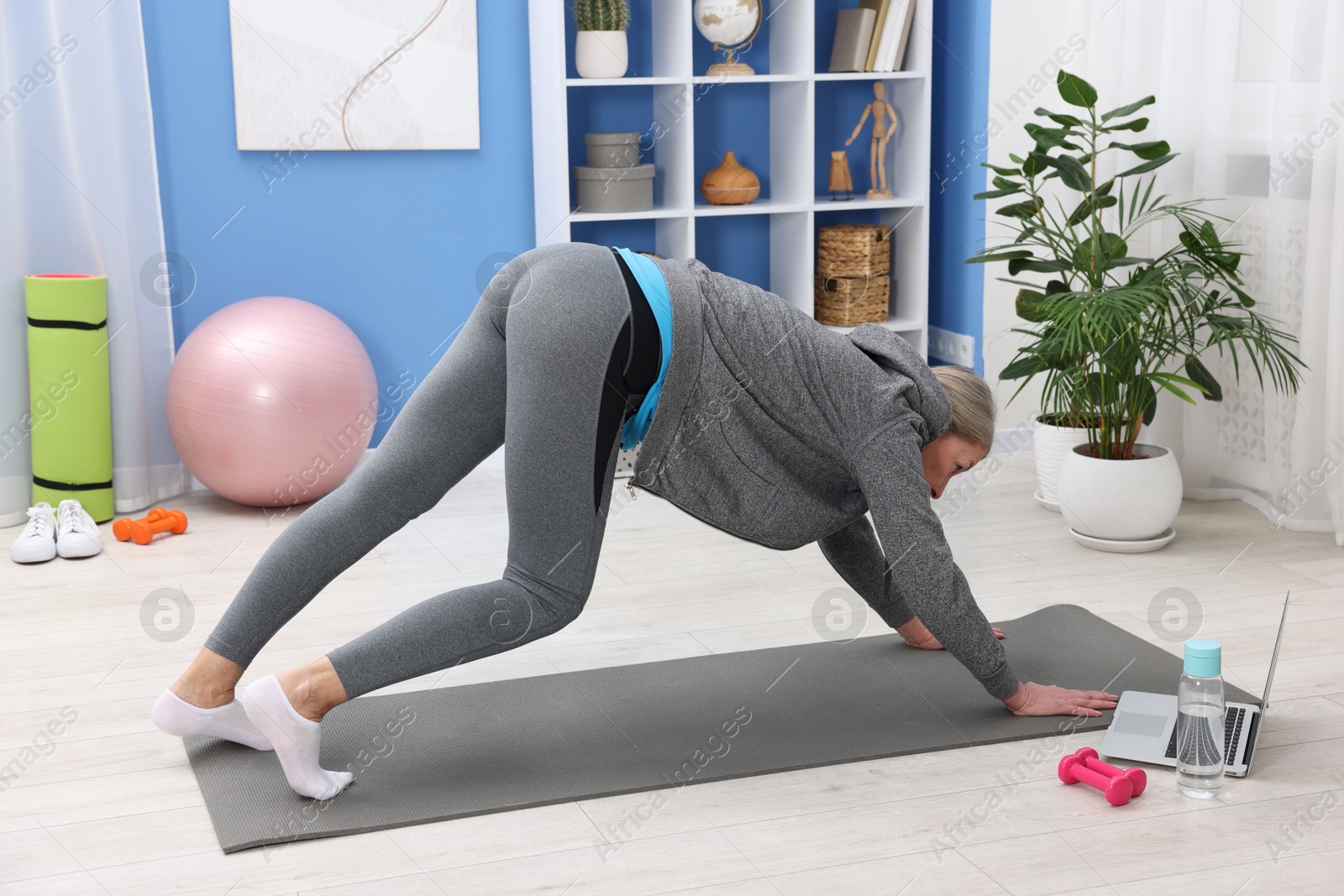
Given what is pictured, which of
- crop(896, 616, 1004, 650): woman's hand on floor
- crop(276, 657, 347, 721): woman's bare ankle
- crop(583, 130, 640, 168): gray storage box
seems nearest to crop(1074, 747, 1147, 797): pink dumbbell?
crop(896, 616, 1004, 650): woman's hand on floor

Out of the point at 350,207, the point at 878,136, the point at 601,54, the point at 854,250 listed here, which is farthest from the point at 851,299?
the point at 350,207

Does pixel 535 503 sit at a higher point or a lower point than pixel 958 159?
lower

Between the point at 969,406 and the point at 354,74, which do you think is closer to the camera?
the point at 969,406

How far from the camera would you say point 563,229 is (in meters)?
3.67

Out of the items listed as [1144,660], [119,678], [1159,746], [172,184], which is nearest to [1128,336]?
[1144,660]

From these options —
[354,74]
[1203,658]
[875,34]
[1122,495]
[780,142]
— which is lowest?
[1122,495]

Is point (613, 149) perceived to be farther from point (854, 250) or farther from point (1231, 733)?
point (1231, 733)

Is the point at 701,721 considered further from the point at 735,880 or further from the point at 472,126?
the point at 472,126

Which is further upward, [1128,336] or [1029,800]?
[1128,336]

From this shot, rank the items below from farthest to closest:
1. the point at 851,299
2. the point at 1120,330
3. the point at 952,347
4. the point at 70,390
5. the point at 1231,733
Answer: the point at 952,347
the point at 851,299
the point at 70,390
the point at 1120,330
the point at 1231,733

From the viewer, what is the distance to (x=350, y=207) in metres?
3.63

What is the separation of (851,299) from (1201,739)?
87.9 inches

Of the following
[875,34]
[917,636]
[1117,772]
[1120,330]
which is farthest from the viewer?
[875,34]

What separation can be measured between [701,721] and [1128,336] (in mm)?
1457
